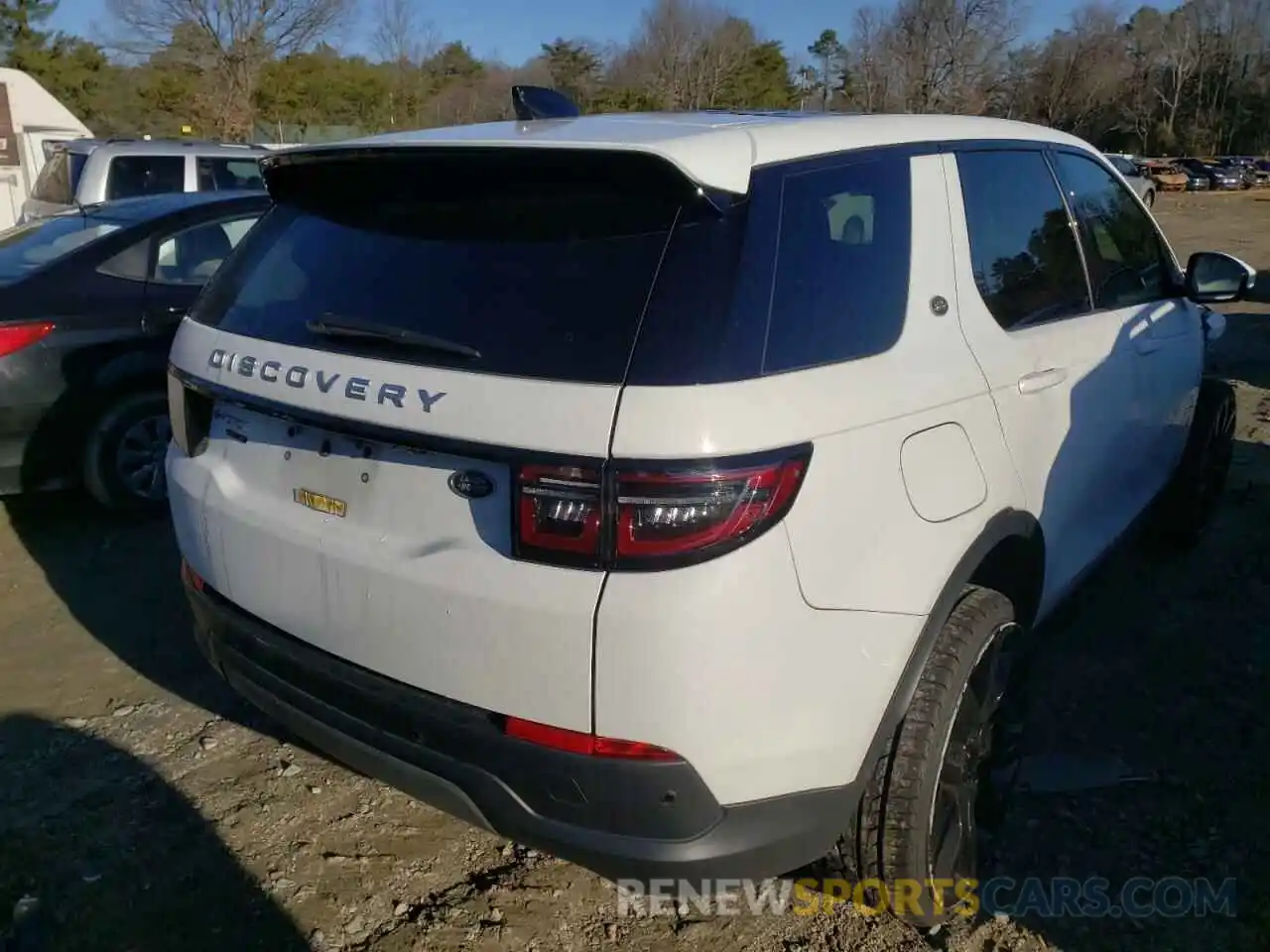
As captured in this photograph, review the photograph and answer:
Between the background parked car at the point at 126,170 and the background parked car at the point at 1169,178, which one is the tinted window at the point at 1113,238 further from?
the background parked car at the point at 1169,178

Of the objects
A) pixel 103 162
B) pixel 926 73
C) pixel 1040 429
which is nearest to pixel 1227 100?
pixel 926 73

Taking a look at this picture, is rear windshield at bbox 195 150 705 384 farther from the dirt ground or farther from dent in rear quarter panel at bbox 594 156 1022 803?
the dirt ground

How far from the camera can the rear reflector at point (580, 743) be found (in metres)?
1.92

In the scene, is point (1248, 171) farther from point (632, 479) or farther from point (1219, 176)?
point (632, 479)

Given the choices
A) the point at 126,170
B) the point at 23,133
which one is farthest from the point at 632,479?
the point at 23,133

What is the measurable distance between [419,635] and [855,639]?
843mm

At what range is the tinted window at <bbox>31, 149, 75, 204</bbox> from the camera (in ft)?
37.9

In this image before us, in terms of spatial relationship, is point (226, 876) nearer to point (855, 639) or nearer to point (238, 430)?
point (238, 430)

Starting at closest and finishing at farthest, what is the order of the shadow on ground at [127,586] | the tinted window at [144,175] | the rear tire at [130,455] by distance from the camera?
the shadow on ground at [127,586]
the rear tire at [130,455]
the tinted window at [144,175]

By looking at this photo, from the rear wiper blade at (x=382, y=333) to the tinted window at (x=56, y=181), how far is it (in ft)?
35.4

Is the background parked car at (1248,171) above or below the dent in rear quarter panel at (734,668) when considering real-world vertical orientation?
above

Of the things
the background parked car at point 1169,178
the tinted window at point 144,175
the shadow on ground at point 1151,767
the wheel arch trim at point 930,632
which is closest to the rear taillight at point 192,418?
the wheel arch trim at point 930,632

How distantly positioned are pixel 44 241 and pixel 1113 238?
5.12 meters

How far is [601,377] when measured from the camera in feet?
6.17
